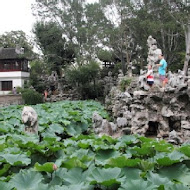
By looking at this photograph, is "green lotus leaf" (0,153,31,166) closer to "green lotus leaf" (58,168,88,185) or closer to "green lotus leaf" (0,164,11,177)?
"green lotus leaf" (0,164,11,177)

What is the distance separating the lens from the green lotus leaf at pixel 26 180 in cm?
266

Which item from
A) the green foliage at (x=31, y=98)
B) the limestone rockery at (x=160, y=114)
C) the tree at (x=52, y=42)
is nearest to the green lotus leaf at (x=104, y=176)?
the limestone rockery at (x=160, y=114)

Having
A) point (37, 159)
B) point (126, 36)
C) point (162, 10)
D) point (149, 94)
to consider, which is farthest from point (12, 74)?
point (37, 159)

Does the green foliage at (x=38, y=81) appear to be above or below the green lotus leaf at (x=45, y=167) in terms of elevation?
above

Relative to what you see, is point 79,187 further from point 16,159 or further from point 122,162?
point 16,159

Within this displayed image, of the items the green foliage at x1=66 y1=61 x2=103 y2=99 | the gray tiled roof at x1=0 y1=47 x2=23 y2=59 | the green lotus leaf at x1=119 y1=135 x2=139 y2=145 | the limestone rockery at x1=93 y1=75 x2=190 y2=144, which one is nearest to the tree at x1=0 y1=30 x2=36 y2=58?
the gray tiled roof at x1=0 y1=47 x2=23 y2=59

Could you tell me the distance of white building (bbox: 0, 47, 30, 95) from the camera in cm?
3369

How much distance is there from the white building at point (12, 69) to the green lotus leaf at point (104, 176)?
31998 millimetres

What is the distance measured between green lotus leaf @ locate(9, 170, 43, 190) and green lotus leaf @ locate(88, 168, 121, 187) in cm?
50

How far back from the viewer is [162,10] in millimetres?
22406

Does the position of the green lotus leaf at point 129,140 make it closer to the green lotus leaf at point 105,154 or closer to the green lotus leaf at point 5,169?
the green lotus leaf at point 105,154

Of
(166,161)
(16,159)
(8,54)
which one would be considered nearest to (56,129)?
(16,159)

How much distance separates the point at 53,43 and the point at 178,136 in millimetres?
23134

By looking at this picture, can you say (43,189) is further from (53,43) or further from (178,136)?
(53,43)
